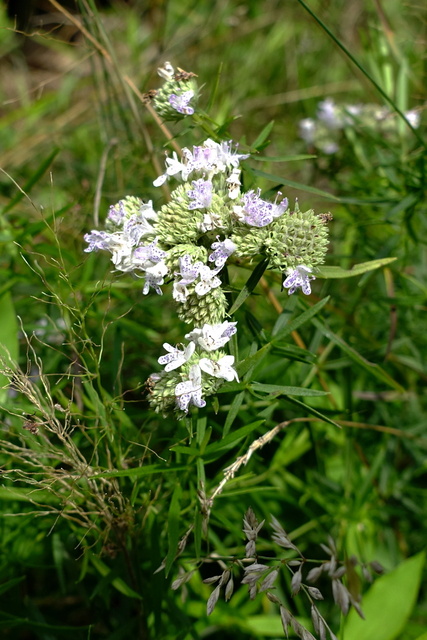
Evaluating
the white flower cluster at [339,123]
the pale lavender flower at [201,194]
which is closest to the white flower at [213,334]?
the pale lavender flower at [201,194]

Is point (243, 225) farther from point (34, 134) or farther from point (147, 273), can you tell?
point (34, 134)

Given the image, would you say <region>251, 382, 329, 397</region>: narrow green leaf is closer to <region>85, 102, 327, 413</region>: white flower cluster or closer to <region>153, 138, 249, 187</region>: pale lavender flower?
<region>85, 102, 327, 413</region>: white flower cluster

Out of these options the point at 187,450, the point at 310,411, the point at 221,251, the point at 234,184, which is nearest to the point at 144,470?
the point at 187,450

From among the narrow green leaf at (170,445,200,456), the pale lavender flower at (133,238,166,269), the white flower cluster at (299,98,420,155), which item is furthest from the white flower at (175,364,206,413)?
the white flower cluster at (299,98,420,155)

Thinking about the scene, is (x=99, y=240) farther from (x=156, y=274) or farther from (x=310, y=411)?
(x=310, y=411)

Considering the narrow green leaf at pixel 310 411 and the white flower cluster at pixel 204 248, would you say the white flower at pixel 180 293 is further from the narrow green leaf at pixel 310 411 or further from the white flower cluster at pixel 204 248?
the narrow green leaf at pixel 310 411

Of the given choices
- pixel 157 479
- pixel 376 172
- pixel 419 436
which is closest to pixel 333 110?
pixel 376 172

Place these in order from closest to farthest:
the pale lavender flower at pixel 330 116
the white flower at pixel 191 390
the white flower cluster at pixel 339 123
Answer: the white flower at pixel 191 390 → the white flower cluster at pixel 339 123 → the pale lavender flower at pixel 330 116
